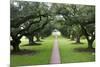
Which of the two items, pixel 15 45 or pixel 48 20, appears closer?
pixel 15 45

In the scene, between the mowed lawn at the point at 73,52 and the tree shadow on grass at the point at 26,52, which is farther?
the mowed lawn at the point at 73,52

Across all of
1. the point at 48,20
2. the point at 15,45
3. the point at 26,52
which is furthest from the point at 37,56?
the point at 48,20

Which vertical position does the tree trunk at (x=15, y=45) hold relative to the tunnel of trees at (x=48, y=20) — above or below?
below

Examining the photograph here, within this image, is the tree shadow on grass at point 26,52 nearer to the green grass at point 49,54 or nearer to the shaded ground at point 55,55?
the green grass at point 49,54

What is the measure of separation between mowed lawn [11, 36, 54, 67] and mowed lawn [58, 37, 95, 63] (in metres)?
0.14

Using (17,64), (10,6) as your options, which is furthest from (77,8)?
(17,64)

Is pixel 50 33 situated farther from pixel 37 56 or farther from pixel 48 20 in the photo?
pixel 37 56

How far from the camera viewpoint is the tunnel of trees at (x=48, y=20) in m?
1.77

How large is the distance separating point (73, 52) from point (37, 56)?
0.42 m

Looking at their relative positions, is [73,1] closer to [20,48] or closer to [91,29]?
[91,29]

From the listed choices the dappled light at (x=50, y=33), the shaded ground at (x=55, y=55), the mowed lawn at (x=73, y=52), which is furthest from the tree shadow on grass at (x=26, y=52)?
the mowed lawn at (x=73, y=52)

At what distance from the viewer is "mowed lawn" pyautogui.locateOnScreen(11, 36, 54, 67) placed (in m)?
1.77

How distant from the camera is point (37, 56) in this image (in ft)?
6.05

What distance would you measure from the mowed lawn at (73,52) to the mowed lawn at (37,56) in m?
0.14
